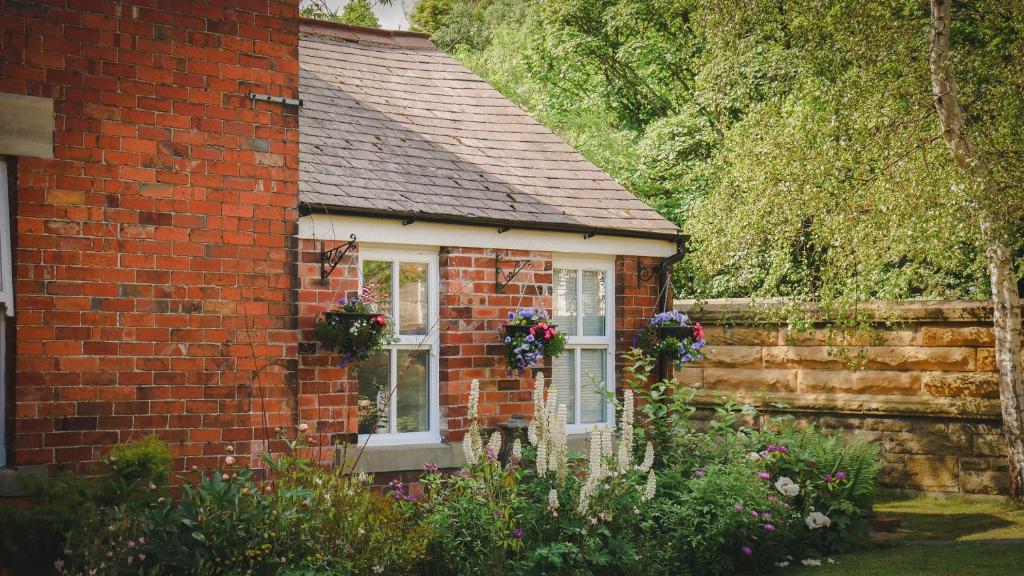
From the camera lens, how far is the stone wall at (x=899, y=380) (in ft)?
39.9

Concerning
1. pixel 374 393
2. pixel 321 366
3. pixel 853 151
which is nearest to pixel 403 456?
pixel 374 393

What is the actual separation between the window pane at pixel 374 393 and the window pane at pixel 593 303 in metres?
2.49

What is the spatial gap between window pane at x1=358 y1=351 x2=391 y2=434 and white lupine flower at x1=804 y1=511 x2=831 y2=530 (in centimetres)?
392

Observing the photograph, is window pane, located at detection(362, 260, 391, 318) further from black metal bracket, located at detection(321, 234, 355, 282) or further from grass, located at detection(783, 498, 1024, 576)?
grass, located at detection(783, 498, 1024, 576)

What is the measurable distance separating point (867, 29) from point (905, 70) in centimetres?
65

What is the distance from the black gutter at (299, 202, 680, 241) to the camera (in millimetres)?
8734

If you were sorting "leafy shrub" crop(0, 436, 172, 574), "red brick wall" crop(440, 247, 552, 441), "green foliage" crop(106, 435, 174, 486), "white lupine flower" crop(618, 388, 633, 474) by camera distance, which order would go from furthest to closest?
"red brick wall" crop(440, 247, 552, 441), "white lupine flower" crop(618, 388, 633, 474), "green foliage" crop(106, 435, 174, 486), "leafy shrub" crop(0, 436, 172, 574)

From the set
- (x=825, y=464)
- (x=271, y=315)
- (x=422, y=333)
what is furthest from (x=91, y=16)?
(x=825, y=464)

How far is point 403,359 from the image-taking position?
960 centimetres

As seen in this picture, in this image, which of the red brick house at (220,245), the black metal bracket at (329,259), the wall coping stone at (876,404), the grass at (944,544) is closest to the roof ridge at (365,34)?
the red brick house at (220,245)

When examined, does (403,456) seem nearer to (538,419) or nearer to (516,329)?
(516,329)

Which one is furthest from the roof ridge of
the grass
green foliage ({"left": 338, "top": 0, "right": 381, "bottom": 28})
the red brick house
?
the grass

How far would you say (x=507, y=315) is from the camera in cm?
1017

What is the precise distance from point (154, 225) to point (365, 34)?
20.8ft
